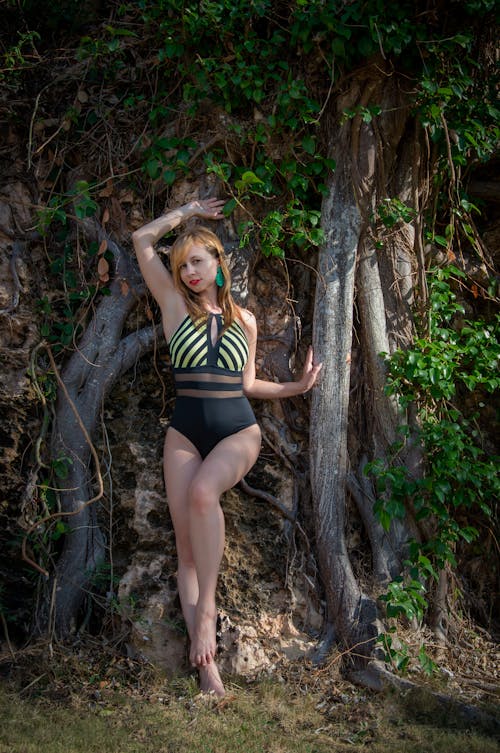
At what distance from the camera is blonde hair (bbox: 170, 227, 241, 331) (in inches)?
134

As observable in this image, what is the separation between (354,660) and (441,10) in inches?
128

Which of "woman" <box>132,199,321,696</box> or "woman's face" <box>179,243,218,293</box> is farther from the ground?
"woman's face" <box>179,243,218,293</box>

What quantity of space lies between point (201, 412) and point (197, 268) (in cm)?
69

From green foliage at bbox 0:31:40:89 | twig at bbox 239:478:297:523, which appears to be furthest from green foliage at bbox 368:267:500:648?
green foliage at bbox 0:31:40:89

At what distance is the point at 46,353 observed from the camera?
150 inches

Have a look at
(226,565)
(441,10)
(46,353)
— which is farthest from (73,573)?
(441,10)

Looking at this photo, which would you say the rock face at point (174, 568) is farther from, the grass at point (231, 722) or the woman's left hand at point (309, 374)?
the woman's left hand at point (309, 374)

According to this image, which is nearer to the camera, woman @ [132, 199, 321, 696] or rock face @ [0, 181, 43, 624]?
woman @ [132, 199, 321, 696]

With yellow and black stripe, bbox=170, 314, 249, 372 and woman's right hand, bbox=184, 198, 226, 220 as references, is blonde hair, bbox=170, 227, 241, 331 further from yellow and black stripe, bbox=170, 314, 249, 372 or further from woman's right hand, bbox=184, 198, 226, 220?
woman's right hand, bbox=184, 198, 226, 220

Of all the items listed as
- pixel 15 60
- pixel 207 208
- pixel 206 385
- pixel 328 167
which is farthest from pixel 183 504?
pixel 15 60

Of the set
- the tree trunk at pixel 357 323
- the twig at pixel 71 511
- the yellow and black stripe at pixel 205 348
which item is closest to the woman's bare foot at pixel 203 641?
the tree trunk at pixel 357 323

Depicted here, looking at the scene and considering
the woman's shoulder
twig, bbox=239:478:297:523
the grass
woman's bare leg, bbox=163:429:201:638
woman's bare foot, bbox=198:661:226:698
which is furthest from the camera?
twig, bbox=239:478:297:523

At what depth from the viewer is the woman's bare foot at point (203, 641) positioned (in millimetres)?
3168

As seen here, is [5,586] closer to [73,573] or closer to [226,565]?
[73,573]
